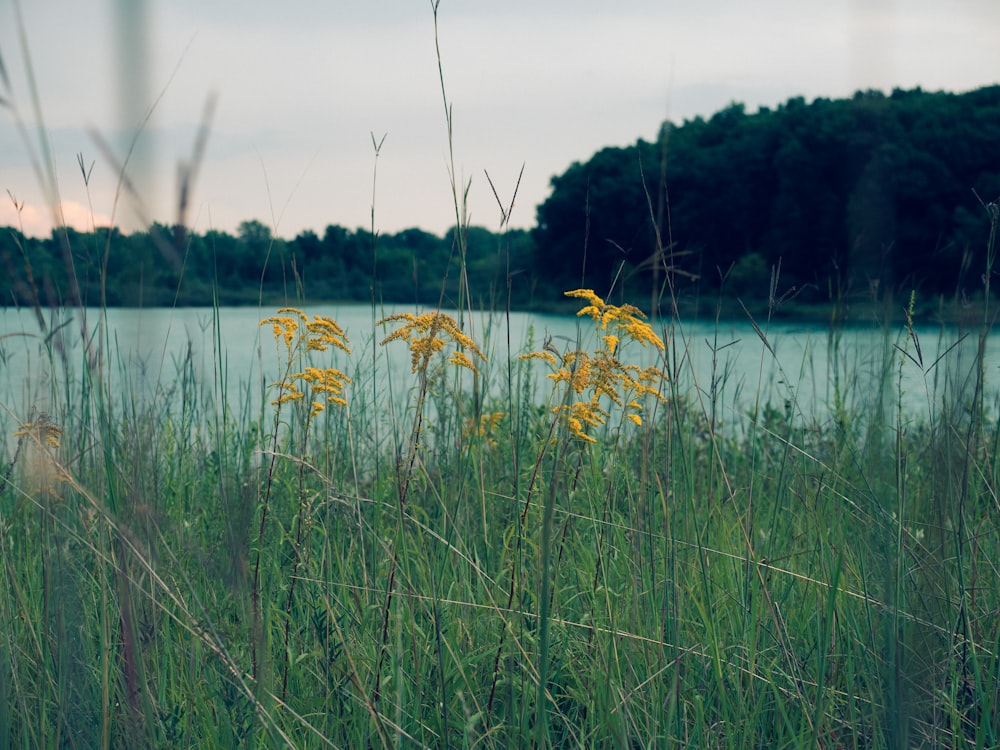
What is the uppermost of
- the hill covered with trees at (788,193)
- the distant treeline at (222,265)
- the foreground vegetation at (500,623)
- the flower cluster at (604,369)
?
the hill covered with trees at (788,193)

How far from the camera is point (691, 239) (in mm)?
13539

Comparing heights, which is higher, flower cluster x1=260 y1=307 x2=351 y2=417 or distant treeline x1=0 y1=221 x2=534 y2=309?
distant treeline x1=0 y1=221 x2=534 y2=309

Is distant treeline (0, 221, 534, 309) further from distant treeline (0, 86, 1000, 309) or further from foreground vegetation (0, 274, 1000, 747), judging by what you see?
foreground vegetation (0, 274, 1000, 747)

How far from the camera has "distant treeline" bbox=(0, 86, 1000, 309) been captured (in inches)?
37.6

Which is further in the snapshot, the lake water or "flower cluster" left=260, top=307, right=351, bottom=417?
"flower cluster" left=260, top=307, right=351, bottom=417

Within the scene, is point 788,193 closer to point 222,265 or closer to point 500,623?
point 222,265

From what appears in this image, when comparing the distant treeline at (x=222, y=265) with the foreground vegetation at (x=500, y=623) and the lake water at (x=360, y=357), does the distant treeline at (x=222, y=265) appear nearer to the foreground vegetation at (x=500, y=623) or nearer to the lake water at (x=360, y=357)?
the lake water at (x=360, y=357)

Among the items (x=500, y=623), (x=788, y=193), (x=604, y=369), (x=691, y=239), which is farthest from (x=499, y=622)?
(x=788, y=193)

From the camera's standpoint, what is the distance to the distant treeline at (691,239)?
955 millimetres

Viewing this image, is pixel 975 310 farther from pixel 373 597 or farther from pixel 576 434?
pixel 373 597

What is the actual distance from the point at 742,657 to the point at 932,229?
45.5 ft

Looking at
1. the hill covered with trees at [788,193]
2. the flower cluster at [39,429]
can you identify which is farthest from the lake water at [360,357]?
the hill covered with trees at [788,193]

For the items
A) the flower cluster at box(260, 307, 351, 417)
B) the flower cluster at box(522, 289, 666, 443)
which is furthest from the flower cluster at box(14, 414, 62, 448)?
the flower cluster at box(522, 289, 666, 443)

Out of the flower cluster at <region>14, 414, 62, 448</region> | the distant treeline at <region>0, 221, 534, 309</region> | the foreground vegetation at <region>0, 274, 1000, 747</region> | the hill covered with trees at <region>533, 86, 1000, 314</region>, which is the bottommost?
the foreground vegetation at <region>0, 274, 1000, 747</region>
